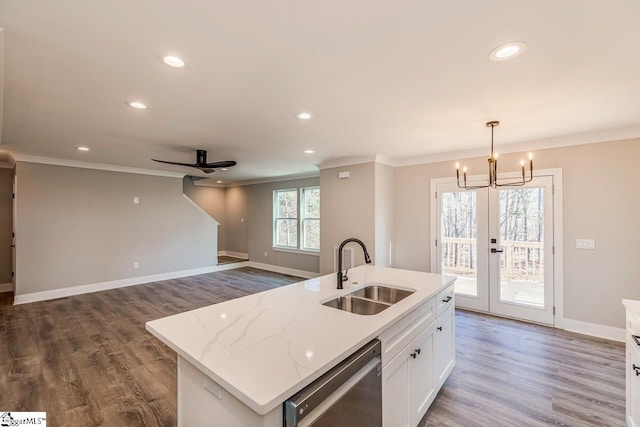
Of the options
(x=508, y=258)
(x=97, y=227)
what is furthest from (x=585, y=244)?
Answer: (x=97, y=227)

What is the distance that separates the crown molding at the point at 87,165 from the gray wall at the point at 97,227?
0.08m

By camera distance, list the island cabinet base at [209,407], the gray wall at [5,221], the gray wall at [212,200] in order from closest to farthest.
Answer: the island cabinet base at [209,407] < the gray wall at [5,221] < the gray wall at [212,200]

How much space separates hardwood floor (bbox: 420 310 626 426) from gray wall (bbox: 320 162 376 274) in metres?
2.04

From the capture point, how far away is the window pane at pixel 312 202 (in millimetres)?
7047

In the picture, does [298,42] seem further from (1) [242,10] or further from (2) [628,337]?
(2) [628,337]

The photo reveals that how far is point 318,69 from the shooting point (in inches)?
77.9

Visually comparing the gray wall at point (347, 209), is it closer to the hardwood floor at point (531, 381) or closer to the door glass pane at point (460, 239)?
the door glass pane at point (460, 239)

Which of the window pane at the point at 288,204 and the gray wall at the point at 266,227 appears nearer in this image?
the gray wall at the point at 266,227

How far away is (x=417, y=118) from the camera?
2992 mm

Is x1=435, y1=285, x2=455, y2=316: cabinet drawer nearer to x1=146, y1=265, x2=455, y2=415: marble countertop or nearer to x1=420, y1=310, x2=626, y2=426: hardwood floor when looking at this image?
x1=146, y1=265, x2=455, y2=415: marble countertop

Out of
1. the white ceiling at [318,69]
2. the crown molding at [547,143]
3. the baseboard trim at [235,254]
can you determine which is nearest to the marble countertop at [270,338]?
the white ceiling at [318,69]

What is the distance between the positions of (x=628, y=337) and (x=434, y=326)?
1169mm

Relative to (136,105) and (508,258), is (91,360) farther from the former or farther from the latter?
(508,258)

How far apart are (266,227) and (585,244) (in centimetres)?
646
